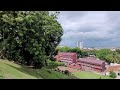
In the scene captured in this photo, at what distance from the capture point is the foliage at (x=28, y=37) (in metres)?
8.45

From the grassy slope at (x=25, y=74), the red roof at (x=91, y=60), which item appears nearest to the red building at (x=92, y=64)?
the red roof at (x=91, y=60)

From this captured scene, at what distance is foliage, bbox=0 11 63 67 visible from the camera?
8.45 metres

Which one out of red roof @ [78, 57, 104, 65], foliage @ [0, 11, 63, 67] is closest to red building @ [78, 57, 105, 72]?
red roof @ [78, 57, 104, 65]

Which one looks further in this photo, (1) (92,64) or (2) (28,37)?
(2) (28,37)

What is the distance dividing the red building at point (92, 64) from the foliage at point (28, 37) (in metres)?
3.32

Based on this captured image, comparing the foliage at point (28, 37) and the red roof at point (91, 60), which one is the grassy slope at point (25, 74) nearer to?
the red roof at point (91, 60)

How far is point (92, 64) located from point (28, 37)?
4.42 metres

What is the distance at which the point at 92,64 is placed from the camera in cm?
495

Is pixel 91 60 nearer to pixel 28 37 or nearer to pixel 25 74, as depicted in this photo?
pixel 25 74

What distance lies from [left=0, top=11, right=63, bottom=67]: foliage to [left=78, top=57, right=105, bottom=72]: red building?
10.9ft

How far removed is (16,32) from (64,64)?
3517 millimetres

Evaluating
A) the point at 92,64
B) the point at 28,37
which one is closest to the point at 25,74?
the point at 92,64

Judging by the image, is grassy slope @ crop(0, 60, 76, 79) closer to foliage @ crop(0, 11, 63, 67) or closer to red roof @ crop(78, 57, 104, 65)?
red roof @ crop(78, 57, 104, 65)
